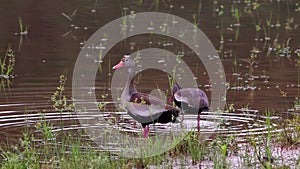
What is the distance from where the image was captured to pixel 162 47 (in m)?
12.8

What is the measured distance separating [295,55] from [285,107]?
10.7ft

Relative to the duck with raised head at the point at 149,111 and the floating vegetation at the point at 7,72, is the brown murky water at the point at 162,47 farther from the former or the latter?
the duck with raised head at the point at 149,111

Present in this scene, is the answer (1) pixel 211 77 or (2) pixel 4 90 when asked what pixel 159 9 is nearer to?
(1) pixel 211 77

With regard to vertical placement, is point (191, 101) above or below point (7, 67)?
below

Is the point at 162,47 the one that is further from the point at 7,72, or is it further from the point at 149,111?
the point at 149,111

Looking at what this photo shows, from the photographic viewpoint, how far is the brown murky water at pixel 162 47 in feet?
29.5

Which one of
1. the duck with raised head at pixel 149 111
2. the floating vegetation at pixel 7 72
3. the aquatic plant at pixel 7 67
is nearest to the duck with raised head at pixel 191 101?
the duck with raised head at pixel 149 111

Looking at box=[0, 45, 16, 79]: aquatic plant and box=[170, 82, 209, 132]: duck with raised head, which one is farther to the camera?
box=[0, 45, 16, 79]: aquatic plant

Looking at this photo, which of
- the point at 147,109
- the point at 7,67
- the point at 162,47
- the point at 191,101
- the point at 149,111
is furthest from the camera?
the point at 162,47

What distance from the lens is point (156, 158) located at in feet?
21.0

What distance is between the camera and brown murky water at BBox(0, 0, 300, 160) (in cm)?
899

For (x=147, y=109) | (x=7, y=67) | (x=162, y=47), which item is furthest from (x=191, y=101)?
(x=162, y=47)

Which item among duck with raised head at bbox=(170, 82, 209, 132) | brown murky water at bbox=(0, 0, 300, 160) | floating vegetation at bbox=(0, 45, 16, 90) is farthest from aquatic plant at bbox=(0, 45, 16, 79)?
duck with raised head at bbox=(170, 82, 209, 132)

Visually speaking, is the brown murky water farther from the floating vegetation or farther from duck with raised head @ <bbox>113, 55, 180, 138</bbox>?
duck with raised head @ <bbox>113, 55, 180, 138</bbox>
